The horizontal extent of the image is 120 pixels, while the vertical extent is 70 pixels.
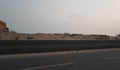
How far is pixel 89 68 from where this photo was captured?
41.1ft

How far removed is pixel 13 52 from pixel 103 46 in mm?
9930

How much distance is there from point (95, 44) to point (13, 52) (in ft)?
28.9

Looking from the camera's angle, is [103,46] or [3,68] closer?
[3,68]

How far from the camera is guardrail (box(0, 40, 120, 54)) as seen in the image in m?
17.3

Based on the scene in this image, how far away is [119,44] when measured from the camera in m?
27.5

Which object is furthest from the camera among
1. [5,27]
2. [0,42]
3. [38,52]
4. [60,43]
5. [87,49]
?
[5,27]

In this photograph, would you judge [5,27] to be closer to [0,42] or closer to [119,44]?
[119,44]

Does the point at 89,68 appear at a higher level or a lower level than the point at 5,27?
lower

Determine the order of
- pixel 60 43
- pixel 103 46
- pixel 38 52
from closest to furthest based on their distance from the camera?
pixel 38 52, pixel 60 43, pixel 103 46

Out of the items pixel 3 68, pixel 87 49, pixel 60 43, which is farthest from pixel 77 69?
pixel 87 49

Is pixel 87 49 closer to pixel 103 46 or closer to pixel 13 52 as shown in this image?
pixel 103 46

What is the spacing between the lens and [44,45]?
64.5 feet

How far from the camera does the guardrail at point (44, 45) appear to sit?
56.6 ft

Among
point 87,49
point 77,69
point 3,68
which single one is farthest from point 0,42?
point 87,49
